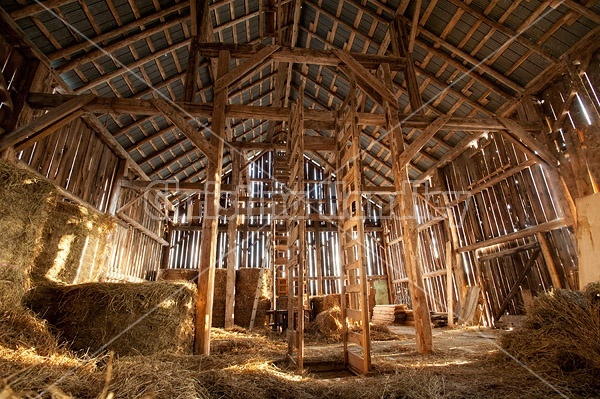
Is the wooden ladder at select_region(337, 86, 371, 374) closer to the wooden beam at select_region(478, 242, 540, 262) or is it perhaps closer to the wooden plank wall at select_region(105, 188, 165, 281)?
the wooden beam at select_region(478, 242, 540, 262)

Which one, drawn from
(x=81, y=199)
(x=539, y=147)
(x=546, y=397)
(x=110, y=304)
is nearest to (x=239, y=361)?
(x=110, y=304)

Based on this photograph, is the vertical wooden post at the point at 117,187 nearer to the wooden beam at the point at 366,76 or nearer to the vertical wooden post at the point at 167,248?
the vertical wooden post at the point at 167,248

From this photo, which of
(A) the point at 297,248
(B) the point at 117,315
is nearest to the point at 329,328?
(A) the point at 297,248

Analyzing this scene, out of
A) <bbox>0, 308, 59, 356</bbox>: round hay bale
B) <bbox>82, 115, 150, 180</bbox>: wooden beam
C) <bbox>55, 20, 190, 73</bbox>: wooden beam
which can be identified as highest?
<bbox>55, 20, 190, 73</bbox>: wooden beam

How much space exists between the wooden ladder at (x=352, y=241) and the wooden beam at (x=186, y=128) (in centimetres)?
236

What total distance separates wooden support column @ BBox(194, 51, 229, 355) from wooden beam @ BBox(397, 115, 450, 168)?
356 centimetres

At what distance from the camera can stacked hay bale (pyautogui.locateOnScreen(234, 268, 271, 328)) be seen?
10461mm

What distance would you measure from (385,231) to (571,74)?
1078 centimetres

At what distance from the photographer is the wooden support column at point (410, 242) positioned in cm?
498

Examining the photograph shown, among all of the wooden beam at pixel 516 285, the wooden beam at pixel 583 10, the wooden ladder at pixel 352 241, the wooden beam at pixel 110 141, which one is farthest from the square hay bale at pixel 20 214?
the wooden beam at pixel 516 285

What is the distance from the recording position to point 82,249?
5711mm

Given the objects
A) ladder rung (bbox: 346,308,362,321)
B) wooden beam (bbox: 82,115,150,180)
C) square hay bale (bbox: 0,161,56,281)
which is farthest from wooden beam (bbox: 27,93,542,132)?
ladder rung (bbox: 346,308,362,321)

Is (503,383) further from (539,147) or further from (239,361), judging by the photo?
(539,147)

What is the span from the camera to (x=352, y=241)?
4.49m
